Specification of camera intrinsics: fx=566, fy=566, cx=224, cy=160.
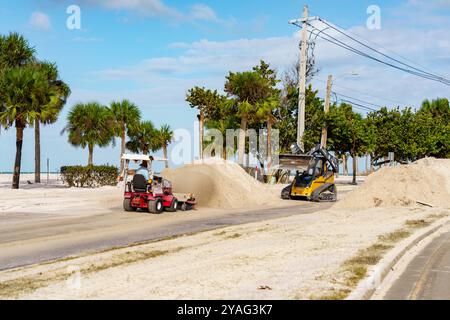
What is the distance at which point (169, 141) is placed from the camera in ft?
265

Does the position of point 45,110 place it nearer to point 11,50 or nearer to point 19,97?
point 19,97

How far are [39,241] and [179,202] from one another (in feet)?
30.3

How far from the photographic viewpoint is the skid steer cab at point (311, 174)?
2948cm

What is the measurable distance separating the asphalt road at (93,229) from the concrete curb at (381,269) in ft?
19.7

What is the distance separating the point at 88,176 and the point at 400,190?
19.9m

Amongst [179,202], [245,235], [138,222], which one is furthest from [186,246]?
[179,202]

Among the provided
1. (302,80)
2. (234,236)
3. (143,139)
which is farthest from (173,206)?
(143,139)

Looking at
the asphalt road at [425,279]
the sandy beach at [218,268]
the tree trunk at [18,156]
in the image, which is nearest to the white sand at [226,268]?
the sandy beach at [218,268]

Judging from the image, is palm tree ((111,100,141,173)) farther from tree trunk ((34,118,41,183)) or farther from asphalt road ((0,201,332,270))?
asphalt road ((0,201,332,270))

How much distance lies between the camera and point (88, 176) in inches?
1459

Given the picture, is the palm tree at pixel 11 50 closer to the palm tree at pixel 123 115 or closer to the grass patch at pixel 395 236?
the palm tree at pixel 123 115
